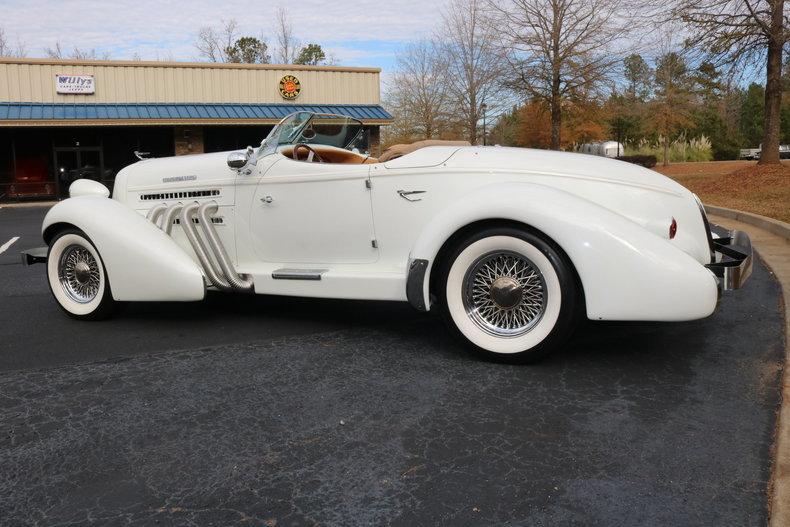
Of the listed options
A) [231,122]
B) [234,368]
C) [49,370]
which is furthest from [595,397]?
[231,122]

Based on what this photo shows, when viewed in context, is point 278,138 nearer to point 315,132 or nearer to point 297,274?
point 315,132

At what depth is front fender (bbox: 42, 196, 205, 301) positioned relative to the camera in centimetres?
Result: 456

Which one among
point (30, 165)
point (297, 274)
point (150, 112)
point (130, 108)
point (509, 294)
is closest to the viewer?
point (509, 294)

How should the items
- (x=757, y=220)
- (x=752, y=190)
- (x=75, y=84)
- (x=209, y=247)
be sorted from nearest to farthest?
(x=209, y=247) → (x=757, y=220) → (x=752, y=190) → (x=75, y=84)

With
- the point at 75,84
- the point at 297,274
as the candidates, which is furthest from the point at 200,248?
the point at 75,84

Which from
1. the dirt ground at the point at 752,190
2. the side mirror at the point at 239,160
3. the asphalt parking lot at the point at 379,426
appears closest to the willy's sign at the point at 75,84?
the dirt ground at the point at 752,190

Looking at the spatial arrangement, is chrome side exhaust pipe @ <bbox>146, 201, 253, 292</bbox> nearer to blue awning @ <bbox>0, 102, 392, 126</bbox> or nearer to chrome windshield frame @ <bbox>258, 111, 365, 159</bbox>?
chrome windshield frame @ <bbox>258, 111, 365, 159</bbox>

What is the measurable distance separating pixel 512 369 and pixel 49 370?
262 centimetres

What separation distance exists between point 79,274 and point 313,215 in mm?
1939

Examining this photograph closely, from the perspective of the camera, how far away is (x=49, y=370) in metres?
3.85

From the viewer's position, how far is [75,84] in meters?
23.5

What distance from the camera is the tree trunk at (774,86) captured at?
15.5 m

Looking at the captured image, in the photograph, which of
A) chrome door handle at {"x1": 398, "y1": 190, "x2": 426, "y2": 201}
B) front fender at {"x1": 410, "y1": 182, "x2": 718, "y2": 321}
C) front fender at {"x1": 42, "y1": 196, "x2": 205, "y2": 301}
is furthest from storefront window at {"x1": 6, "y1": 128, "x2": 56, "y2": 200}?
front fender at {"x1": 410, "y1": 182, "x2": 718, "y2": 321}

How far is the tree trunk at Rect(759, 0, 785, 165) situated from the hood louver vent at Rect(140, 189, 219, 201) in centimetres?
1500
